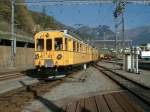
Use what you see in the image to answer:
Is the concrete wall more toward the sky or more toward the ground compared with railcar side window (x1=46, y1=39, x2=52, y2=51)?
more toward the ground

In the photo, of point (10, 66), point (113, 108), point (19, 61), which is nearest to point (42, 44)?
point (113, 108)

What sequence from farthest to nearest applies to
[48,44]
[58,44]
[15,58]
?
1. [15,58]
2. [48,44]
3. [58,44]

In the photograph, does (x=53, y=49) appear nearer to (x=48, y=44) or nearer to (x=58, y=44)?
(x=58, y=44)

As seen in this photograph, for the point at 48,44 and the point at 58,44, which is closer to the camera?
the point at 58,44

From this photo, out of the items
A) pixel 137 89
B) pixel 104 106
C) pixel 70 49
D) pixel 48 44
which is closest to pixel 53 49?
pixel 48 44

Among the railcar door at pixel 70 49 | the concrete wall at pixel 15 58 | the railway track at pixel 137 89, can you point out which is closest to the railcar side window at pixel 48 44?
the railcar door at pixel 70 49

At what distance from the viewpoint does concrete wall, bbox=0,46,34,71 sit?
168 feet

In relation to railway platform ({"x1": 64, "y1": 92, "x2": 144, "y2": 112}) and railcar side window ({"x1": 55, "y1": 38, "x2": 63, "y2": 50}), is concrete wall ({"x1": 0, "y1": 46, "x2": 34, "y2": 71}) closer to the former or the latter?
railcar side window ({"x1": 55, "y1": 38, "x2": 63, "y2": 50})

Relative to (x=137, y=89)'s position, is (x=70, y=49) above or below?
above

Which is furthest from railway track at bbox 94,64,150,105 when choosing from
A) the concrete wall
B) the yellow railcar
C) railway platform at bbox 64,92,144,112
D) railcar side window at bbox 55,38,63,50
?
the concrete wall

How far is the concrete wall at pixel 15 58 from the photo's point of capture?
168 ft

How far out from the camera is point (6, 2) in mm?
86938

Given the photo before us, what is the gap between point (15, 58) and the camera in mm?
55188

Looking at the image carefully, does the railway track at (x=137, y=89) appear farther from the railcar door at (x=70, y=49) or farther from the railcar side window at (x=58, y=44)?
the railcar side window at (x=58, y=44)
